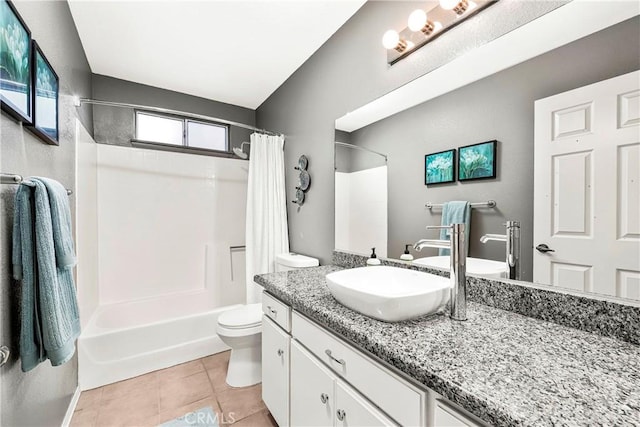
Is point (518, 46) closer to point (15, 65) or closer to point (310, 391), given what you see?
point (310, 391)

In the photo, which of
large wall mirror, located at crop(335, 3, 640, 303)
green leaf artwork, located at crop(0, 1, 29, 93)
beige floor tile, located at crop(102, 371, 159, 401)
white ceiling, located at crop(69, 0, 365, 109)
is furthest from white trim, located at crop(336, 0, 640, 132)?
beige floor tile, located at crop(102, 371, 159, 401)

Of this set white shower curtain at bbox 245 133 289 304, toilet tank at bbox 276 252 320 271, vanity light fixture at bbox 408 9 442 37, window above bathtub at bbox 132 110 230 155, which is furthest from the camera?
window above bathtub at bbox 132 110 230 155

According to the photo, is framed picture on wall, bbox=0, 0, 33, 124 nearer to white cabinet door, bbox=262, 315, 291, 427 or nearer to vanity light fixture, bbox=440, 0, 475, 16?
white cabinet door, bbox=262, 315, 291, 427

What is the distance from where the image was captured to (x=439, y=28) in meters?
1.26

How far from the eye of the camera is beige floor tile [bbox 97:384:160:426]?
1584mm

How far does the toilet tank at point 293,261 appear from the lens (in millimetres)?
2144

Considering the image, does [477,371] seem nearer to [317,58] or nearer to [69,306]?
[69,306]

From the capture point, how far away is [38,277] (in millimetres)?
973

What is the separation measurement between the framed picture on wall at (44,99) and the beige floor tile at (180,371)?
5.67 ft

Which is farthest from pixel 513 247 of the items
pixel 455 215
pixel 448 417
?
pixel 448 417

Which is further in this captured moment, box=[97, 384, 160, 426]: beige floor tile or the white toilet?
the white toilet

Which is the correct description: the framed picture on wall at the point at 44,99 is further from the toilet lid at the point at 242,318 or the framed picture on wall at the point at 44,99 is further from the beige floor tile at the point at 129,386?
the beige floor tile at the point at 129,386

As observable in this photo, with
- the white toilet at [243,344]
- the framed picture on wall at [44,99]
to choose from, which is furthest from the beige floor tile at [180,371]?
the framed picture on wall at [44,99]

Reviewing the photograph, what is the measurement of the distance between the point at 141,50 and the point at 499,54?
2.51 meters
